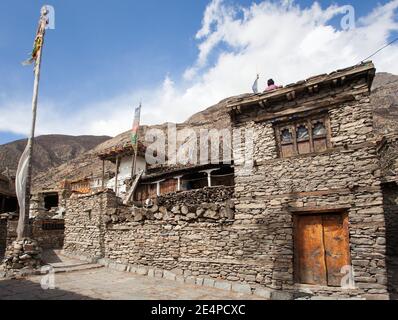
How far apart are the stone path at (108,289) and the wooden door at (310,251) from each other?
168cm

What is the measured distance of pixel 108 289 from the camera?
27.8ft

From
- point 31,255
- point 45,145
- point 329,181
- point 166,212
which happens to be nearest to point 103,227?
point 31,255

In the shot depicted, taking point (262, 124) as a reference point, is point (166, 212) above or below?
below

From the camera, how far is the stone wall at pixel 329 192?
23.9 ft

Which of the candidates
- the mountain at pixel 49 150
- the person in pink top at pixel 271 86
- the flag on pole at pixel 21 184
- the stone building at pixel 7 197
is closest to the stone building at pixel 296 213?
the person in pink top at pixel 271 86

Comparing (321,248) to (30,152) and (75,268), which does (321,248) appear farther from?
(30,152)

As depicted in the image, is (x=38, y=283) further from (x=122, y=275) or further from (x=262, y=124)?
(x=262, y=124)

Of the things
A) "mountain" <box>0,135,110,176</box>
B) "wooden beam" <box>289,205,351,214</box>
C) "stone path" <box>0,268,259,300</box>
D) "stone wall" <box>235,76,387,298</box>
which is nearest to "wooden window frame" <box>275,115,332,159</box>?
"stone wall" <box>235,76,387,298</box>

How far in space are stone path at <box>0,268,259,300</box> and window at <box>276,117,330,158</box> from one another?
183 inches

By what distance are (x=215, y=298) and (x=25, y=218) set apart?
829cm

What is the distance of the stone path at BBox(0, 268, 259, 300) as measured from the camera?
7629 millimetres

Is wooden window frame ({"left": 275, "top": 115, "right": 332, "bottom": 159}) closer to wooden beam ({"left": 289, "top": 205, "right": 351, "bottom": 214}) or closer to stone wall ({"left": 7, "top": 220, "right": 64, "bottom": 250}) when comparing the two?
wooden beam ({"left": 289, "top": 205, "right": 351, "bottom": 214})

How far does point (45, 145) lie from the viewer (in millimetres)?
72125
